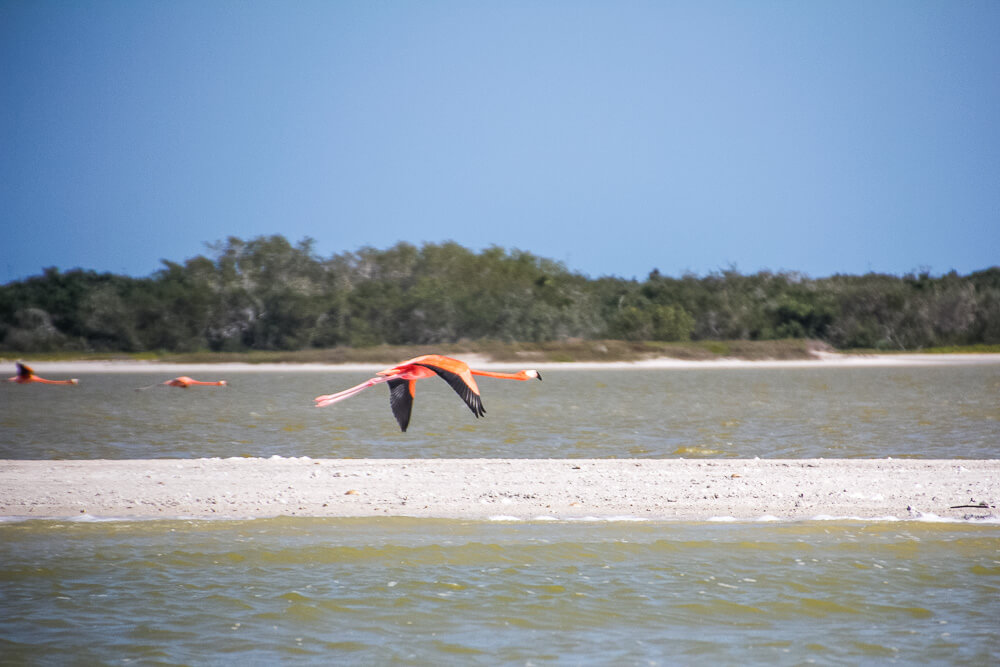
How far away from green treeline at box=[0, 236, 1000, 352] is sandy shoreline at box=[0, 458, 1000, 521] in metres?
43.4

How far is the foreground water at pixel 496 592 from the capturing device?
7203 millimetres

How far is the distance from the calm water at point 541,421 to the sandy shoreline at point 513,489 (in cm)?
237

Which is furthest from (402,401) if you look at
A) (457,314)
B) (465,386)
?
(457,314)

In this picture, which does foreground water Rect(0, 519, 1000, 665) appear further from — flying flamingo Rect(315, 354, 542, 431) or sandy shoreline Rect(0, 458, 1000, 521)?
flying flamingo Rect(315, 354, 542, 431)

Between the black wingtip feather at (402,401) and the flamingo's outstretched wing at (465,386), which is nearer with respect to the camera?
the flamingo's outstretched wing at (465,386)

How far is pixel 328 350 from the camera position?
5384cm

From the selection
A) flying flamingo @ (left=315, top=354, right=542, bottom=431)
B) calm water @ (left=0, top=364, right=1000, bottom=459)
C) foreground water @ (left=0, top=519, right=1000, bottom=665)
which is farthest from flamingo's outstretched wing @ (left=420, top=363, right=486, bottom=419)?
calm water @ (left=0, top=364, right=1000, bottom=459)

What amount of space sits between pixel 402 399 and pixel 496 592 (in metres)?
1.74

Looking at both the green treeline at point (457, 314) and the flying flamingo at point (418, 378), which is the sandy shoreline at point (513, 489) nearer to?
the flying flamingo at point (418, 378)

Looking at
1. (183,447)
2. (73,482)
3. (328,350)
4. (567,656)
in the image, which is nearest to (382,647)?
(567,656)

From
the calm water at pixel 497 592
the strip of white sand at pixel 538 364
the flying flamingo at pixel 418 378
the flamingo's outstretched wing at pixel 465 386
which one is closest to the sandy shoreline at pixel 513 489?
the calm water at pixel 497 592

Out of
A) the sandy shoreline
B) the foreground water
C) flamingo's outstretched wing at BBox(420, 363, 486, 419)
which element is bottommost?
the foreground water

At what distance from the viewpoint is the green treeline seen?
187 feet

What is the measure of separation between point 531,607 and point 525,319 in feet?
161
